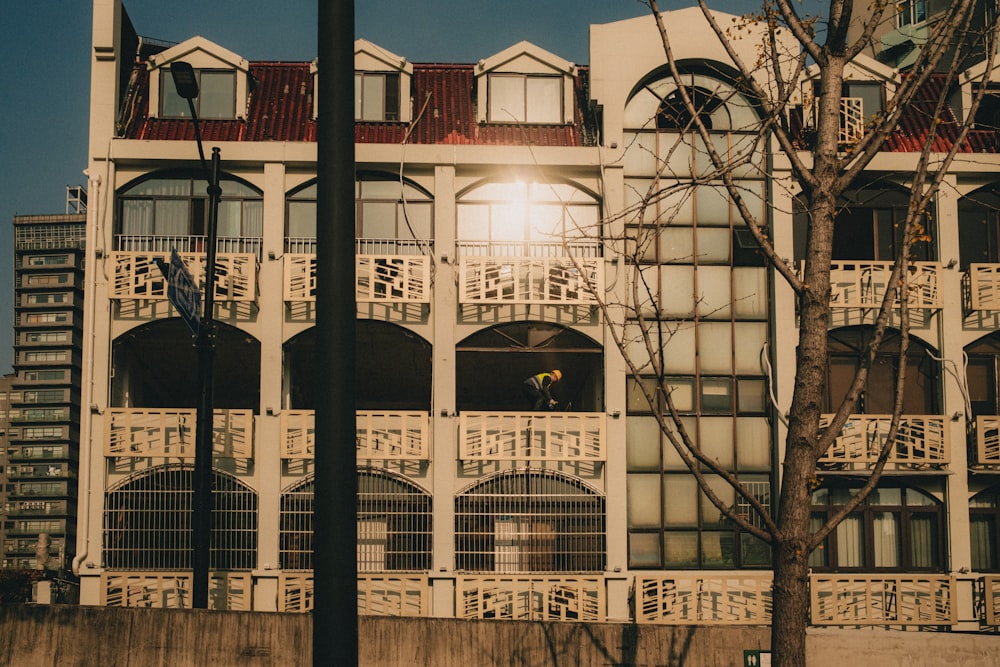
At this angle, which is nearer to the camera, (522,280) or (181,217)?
(522,280)

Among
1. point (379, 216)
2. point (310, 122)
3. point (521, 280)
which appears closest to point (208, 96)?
point (310, 122)

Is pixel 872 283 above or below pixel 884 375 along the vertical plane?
above

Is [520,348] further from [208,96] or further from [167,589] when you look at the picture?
[208,96]

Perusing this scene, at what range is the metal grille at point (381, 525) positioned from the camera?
26.4 meters

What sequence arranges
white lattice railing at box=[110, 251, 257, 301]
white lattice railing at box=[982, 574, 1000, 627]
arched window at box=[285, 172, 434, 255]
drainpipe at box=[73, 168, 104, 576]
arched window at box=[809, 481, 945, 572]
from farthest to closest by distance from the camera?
arched window at box=[285, 172, 434, 255] → arched window at box=[809, 481, 945, 572] → white lattice railing at box=[110, 251, 257, 301] → drainpipe at box=[73, 168, 104, 576] → white lattice railing at box=[982, 574, 1000, 627]

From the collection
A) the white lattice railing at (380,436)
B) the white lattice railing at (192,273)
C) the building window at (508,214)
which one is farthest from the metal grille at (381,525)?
the building window at (508,214)

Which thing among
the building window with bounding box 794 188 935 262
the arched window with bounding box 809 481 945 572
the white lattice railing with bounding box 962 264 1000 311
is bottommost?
the arched window with bounding box 809 481 945 572

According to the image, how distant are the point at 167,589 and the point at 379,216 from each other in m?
10.3

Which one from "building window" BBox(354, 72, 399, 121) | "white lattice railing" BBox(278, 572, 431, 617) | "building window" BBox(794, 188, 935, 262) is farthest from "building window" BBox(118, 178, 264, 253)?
"building window" BBox(794, 188, 935, 262)

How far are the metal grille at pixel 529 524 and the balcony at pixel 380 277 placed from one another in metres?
4.90

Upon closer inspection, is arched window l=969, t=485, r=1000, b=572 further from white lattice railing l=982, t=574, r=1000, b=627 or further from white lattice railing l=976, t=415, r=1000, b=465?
white lattice railing l=976, t=415, r=1000, b=465

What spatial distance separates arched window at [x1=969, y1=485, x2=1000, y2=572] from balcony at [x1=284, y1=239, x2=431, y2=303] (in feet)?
47.6

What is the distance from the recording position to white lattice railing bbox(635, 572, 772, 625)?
25.2m

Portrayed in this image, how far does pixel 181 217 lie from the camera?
2789 centimetres
